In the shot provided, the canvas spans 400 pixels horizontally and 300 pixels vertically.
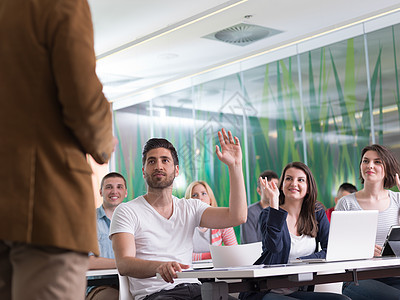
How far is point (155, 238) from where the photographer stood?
3.04 m

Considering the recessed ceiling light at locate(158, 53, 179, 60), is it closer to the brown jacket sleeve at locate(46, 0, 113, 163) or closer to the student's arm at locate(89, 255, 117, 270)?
the student's arm at locate(89, 255, 117, 270)

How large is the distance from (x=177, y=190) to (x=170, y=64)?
1973mm

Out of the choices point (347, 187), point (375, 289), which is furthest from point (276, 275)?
point (347, 187)

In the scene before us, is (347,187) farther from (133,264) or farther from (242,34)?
(133,264)

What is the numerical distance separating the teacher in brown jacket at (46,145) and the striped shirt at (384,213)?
2789 millimetres

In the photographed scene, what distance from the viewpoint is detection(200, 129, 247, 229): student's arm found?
2.72 metres

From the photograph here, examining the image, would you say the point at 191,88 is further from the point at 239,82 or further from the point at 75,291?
the point at 75,291

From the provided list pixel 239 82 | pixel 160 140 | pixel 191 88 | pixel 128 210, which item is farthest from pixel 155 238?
pixel 191 88

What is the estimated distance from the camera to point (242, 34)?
704 cm

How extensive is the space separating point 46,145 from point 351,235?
1963 millimetres

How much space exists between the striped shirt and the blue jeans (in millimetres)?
281

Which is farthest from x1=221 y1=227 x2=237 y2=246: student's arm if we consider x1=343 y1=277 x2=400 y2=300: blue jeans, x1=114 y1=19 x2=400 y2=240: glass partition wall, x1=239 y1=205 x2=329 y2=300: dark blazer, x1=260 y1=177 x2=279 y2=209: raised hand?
x1=114 y1=19 x2=400 y2=240: glass partition wall

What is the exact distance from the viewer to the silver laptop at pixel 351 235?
2881 millimetres

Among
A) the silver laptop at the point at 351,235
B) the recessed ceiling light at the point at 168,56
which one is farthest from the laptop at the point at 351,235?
the recessed ceiling light at the point at 168,56
